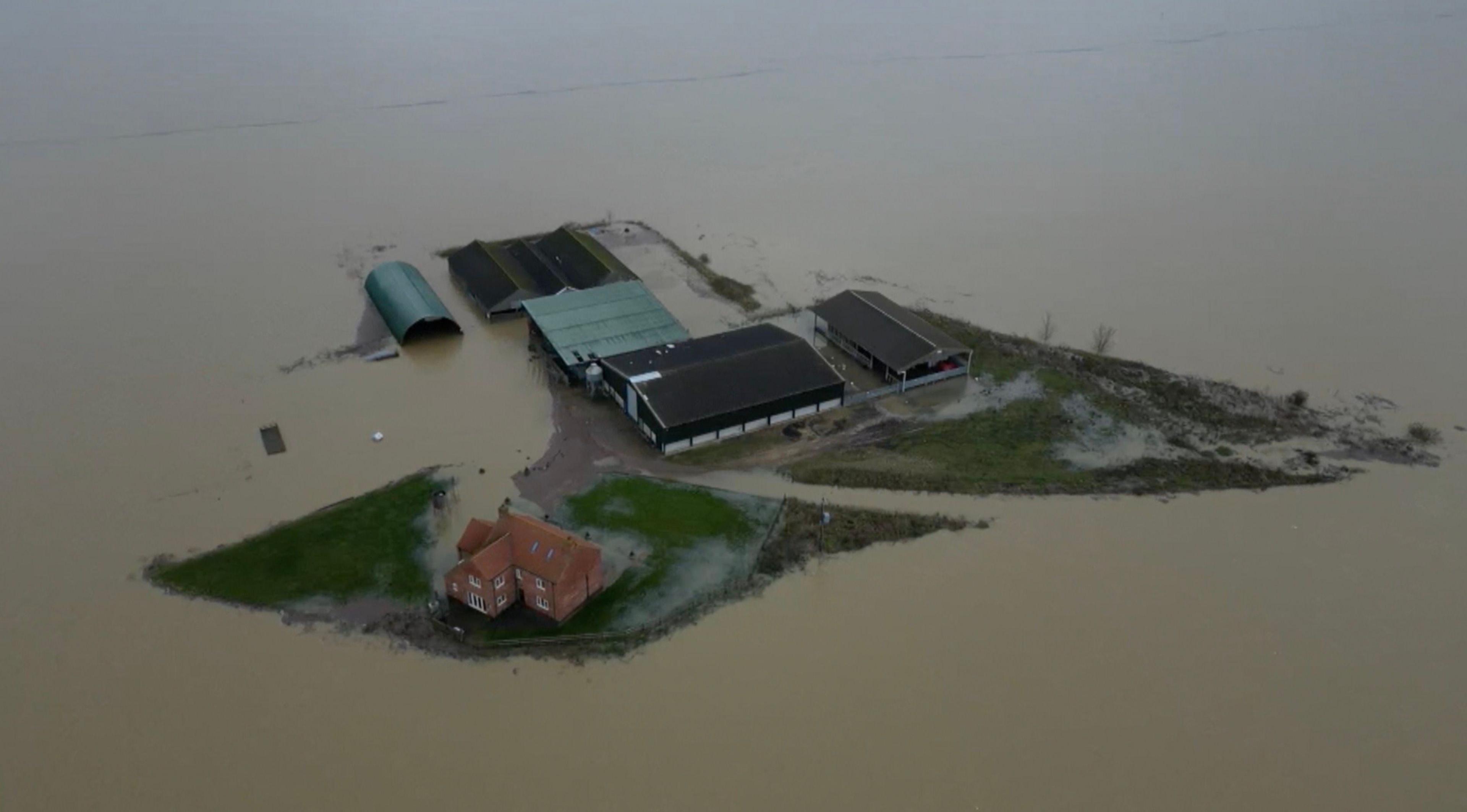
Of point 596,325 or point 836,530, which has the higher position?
point 596,325

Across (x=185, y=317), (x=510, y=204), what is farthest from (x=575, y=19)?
(x=185, y=317)

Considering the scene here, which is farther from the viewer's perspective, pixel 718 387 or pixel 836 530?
pixel 718 387

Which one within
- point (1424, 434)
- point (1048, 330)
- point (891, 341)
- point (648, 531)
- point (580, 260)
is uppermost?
point (580, 260)

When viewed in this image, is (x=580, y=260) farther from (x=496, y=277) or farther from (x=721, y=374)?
(x=721, y=374)

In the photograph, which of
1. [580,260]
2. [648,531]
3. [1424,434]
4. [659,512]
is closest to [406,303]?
[580,260]

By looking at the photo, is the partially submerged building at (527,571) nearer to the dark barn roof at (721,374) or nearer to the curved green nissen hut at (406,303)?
the dark barn roof at (721,374)

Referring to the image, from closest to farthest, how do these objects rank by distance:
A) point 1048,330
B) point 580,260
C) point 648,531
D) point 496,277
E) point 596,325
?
point 648,531, point 596,325, point 1048,330, point 496,277, point 580,260

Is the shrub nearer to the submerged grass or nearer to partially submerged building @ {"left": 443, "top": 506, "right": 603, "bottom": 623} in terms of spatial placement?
the submerged grass

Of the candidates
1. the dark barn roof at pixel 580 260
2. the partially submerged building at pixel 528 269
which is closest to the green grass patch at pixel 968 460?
the dark barn roof at pixel 580 260
